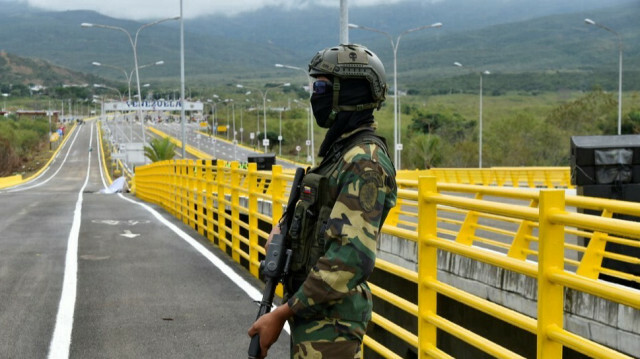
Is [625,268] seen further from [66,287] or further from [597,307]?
[66,287]

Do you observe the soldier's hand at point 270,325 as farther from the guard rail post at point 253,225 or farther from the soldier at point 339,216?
the guard rail post at point 253,225

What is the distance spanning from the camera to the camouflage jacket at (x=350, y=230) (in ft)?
10.8

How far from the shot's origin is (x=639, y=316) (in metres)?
4.67

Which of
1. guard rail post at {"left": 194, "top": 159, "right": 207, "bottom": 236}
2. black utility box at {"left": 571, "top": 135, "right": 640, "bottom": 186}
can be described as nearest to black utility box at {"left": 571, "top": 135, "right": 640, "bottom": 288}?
black utility box at {"left": 571, "top": 135, "right": 640, "bottom": 186}

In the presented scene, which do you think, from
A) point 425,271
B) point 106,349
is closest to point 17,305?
point 106,349

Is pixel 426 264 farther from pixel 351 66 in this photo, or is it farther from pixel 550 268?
pixel 351 66

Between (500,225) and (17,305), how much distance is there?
1309 centimetres

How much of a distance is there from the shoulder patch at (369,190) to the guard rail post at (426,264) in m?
1.44

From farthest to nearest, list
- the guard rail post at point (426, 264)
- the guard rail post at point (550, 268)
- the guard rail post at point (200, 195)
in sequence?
the guard rail post at point (200, 195) < the guard rail post at point (426, 264) < the guard rail post at point (550, 268)

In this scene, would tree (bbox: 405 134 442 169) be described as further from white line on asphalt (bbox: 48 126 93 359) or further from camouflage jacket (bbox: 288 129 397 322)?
camouflage jacket (bbox: 288 129 397 322)

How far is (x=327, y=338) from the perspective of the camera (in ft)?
11.6

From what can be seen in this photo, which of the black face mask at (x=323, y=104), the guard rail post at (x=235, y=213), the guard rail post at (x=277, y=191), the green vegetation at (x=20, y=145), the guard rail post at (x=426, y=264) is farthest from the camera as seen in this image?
the green vegetation at (x=20, y=145)

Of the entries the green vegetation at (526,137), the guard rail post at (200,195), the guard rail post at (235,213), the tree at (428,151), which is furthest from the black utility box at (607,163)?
the tree at (428,151)

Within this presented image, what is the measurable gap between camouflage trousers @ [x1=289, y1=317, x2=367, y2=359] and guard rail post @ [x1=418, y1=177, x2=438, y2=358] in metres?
1.27
